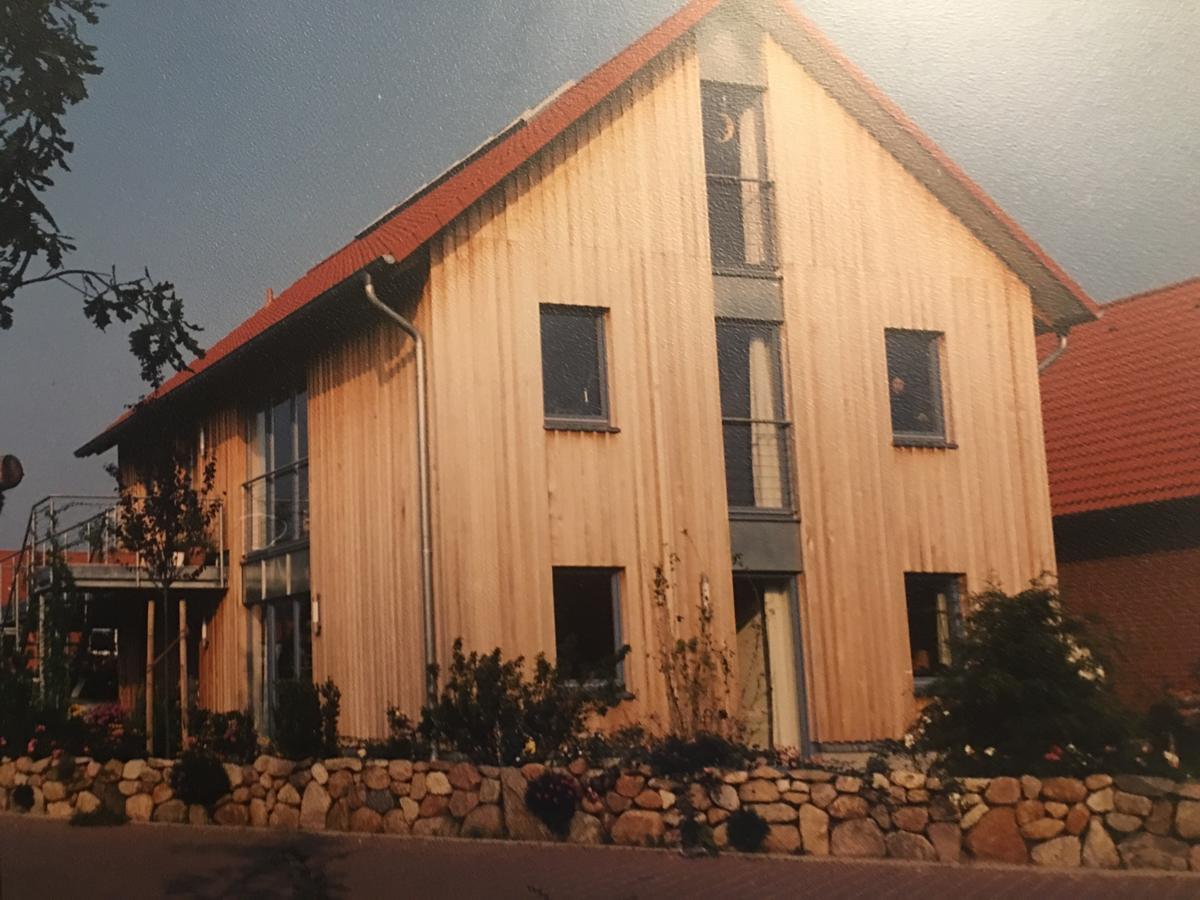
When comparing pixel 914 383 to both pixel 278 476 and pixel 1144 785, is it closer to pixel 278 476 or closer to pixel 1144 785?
pixel 278 476

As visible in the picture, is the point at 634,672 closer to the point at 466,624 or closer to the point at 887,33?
the point at 466,624

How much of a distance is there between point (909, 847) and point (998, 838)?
63 cm

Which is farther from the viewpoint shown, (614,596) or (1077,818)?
(614,596)

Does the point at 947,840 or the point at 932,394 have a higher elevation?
the point at 932,394

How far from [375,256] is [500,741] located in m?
4.87

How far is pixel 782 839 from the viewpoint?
11.8 meters

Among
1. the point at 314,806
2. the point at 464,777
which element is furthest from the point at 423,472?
the point at 464,777

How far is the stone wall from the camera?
426 inches

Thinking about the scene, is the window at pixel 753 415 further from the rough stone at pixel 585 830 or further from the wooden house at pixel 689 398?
the rough stone at pixel 585 830

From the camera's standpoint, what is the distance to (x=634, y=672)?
15773mm

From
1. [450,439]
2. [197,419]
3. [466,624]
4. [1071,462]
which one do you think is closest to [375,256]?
[450,439]

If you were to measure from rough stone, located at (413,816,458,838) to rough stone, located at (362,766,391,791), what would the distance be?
462mm

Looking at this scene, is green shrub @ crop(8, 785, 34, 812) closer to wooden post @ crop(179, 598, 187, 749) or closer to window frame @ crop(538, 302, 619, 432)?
wooden post @ crop(179, 598, 187, 749)

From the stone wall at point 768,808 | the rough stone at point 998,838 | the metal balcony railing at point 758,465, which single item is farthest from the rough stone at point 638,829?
the metal balcony railing at point 758,465
